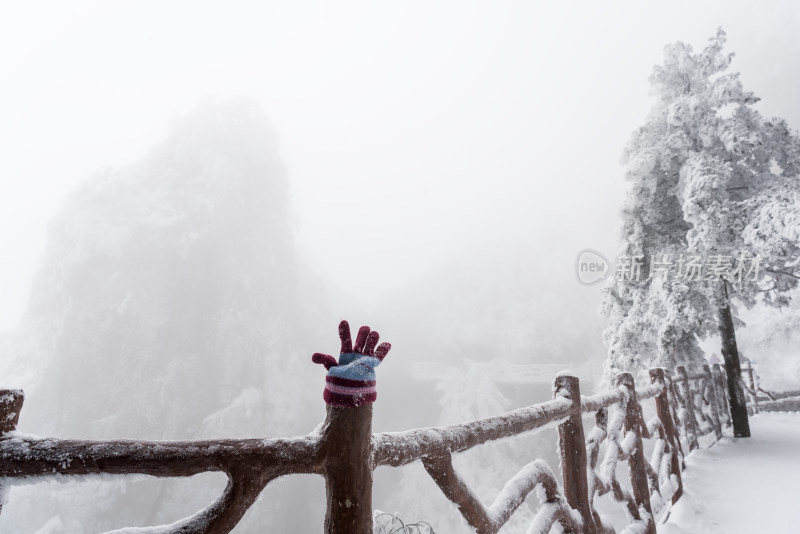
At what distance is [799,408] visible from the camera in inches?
549

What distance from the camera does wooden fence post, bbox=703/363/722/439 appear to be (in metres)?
8.23

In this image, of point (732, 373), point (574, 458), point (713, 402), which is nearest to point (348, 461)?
point (574, 458)

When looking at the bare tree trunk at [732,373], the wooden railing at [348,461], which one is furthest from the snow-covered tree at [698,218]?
the wooden railing at [348,461]

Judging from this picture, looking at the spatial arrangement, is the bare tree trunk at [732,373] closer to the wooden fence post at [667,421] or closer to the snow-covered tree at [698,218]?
the snow-covered tree at [698,218]

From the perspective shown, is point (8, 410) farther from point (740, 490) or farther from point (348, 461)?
point (740, 490)

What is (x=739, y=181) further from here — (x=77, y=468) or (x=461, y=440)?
(x=77, y=468)

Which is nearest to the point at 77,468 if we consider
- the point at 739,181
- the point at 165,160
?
the point at 739,181

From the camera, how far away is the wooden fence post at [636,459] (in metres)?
3.62

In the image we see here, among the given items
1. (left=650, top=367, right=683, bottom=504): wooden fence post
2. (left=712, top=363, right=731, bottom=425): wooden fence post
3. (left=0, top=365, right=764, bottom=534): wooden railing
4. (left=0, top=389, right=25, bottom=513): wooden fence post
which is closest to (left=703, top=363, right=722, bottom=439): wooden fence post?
(left=712, top=363, right=731, bottom=425): wooden fence post

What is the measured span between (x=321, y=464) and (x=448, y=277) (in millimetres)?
41931

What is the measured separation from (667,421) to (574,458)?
11.2ft

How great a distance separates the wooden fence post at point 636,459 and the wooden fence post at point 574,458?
1320mm

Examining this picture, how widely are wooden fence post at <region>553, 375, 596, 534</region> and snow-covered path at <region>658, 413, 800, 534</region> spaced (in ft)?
6.77

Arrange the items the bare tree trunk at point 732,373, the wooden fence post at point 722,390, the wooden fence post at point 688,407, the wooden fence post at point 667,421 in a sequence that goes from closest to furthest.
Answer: the wooden fence post at point 667,421 → the wooden fence post at point 688,407 → the bare tree trunk at point 732,373 → the wooden fence post at point 722,390
